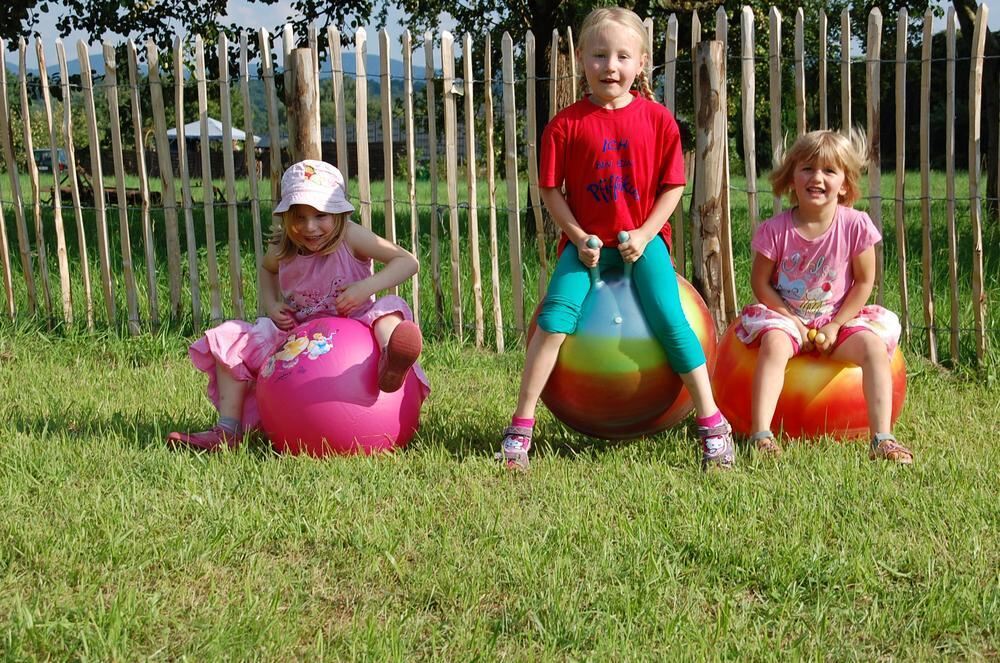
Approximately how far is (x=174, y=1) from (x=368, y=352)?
10.7 m

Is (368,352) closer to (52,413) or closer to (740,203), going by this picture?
(52,413)

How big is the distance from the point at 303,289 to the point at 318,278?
90 millimetres

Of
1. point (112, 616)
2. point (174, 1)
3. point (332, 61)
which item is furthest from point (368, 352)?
point (174, 1)

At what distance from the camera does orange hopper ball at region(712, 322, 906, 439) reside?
4.65m

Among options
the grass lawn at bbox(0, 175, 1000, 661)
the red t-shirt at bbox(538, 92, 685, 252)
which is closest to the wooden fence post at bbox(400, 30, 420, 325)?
the grass lawn at bbox(0, 175, 1000, 661)

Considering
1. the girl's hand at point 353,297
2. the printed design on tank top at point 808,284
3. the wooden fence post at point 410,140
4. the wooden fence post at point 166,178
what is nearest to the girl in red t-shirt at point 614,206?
the printed design on tank top at point 808,284

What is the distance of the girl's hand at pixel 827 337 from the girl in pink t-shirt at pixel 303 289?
1740 mm

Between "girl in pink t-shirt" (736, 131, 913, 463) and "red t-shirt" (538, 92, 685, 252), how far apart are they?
60cm

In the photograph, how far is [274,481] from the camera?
4.25 m

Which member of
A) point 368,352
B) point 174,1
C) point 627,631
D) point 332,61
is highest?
point 174,1

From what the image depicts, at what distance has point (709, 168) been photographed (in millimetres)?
6004

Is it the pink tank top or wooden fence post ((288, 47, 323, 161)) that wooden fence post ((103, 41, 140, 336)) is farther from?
the pink tank top

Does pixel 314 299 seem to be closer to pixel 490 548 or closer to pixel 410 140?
pixel 490 548

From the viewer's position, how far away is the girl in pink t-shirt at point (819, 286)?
179 inches
